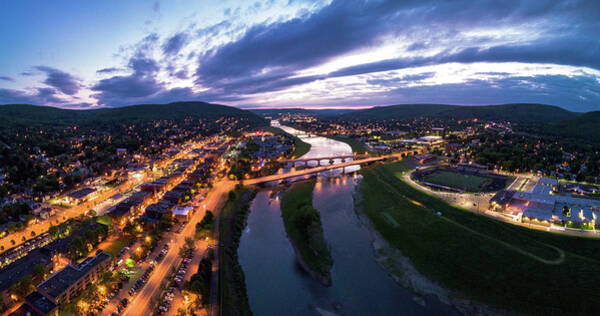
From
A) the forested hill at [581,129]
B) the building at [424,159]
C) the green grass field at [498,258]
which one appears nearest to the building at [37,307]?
the green grass field at [498,258]

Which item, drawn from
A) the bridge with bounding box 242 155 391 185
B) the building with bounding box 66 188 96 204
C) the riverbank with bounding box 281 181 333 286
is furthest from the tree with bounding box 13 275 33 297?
the bridge with bounding box 242 155 391 185

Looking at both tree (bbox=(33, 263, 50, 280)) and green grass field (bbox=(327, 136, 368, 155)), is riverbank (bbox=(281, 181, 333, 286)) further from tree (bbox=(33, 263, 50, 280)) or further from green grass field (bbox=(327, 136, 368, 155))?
green grass field (bbox=(327, 136, 368, 155))

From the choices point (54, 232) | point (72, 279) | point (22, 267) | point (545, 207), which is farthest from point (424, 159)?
point (22, 267)

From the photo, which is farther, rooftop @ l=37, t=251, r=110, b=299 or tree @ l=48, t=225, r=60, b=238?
tree @ l=48, t=225, r=60, b=238

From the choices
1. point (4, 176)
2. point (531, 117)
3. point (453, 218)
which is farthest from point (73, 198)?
point (531, 117)

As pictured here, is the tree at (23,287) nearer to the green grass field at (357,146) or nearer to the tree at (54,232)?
the tree at (54,232)

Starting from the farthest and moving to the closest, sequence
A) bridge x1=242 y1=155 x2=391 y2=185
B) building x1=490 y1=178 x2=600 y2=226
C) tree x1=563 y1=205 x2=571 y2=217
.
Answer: bridge x1=242 y1=155 x2=391 y2=185 < tree x1=563 y1=205 x2=571 y2=217 < building x1=490 y1=178 x2=600 y2=226

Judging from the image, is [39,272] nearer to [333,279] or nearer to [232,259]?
[232,259]
